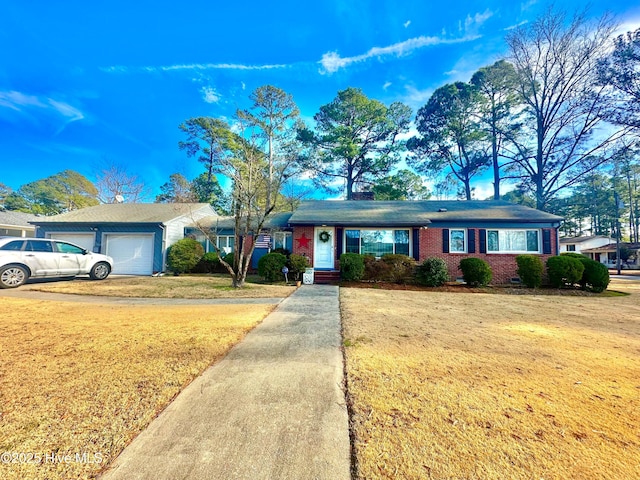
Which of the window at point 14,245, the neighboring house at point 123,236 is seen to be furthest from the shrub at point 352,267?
the window at point 14,245

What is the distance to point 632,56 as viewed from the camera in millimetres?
16219

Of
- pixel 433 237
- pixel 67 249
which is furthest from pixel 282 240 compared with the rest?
pixel 67 249

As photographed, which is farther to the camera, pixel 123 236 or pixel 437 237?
pixel 123 236

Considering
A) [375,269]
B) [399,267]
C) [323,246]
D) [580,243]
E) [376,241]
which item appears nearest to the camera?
[399,267]

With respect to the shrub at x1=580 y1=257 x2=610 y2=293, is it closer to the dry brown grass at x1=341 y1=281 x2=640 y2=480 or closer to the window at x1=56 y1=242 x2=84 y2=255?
the dry brown grass at x1=341 y1=281 x2=640 y2=480

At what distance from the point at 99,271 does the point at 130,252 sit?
12.6ft

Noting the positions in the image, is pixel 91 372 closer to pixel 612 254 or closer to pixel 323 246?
pixel 323 246

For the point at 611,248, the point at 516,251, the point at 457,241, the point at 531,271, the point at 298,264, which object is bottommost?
the point at 531,271

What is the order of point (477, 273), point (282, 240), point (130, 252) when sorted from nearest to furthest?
1. point (477, 273)
2. point (130, 252)
3. point (282, 240)

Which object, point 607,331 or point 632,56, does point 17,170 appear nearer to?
point 607,331

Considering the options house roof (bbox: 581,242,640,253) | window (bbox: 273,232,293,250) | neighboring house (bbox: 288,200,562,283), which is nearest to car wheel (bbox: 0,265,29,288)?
neighboring house (bbox: 288,200,562,283)

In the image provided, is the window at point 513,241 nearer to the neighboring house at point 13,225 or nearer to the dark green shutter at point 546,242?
the dark green shutter at point 546,242

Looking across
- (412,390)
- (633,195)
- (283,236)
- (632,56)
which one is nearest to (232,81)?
(283,236)

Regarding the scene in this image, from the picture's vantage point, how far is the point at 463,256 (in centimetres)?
1215
